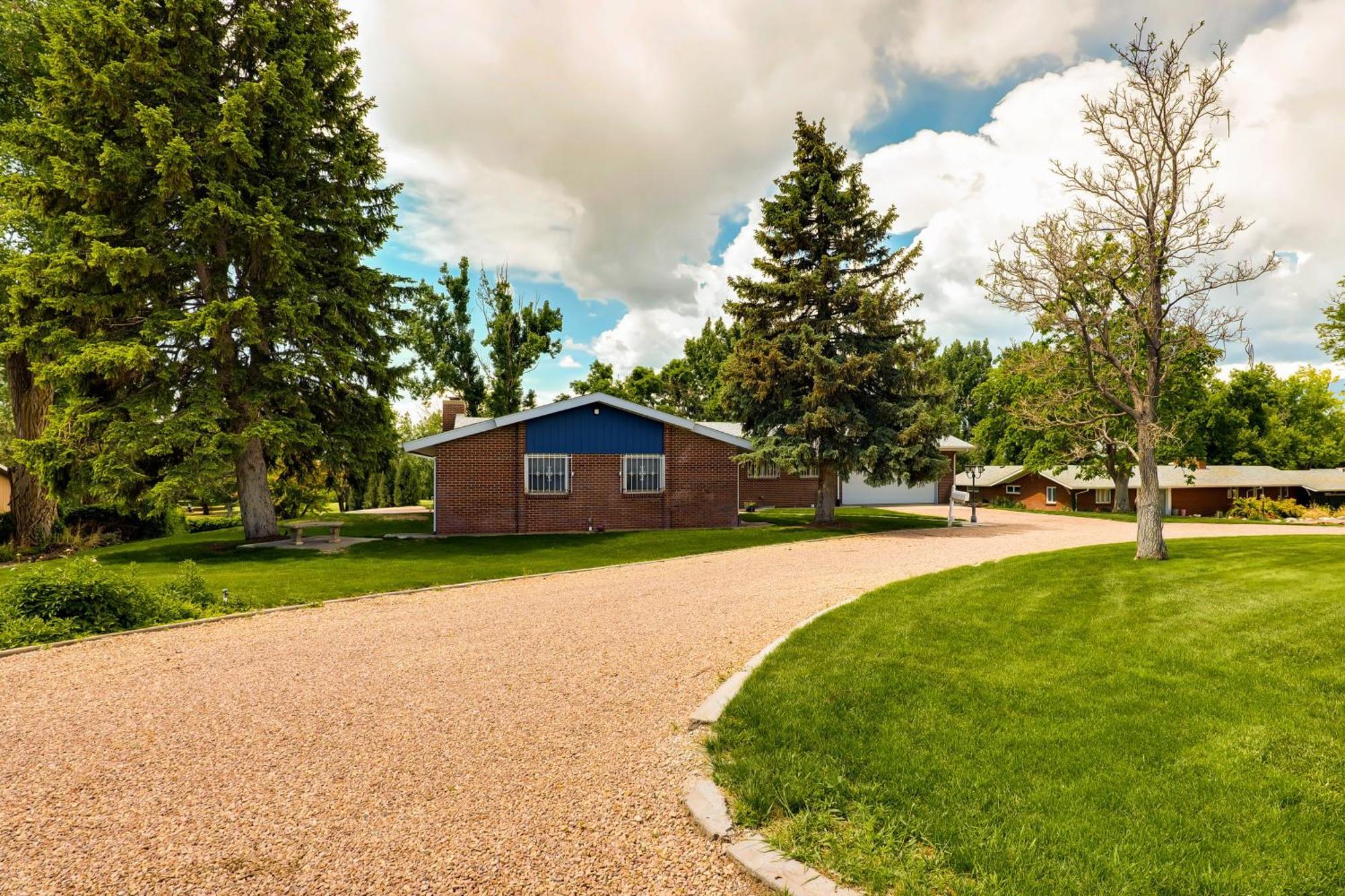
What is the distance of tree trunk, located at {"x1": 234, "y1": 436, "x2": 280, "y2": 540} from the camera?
53.3 ft

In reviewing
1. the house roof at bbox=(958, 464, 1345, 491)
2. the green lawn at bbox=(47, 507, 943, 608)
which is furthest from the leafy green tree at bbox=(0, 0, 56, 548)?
the house roof at bbox=(958, 464, 1345, 491)

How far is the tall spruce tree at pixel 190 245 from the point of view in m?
13.8

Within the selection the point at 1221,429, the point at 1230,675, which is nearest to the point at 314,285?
the point at 1230,675

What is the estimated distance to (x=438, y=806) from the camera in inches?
134

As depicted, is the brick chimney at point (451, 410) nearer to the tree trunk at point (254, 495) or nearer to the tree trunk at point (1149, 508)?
the tree trunk at point (254, 495)

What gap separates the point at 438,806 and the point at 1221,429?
56806 mm

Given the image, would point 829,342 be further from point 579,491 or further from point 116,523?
point 116,523

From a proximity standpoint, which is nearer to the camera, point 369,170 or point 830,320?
point 369,170

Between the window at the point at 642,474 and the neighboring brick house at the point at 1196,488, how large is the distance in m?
29.6

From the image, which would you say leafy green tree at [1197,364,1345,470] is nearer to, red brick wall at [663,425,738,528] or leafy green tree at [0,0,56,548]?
red brick wall at [663,425,738,528]

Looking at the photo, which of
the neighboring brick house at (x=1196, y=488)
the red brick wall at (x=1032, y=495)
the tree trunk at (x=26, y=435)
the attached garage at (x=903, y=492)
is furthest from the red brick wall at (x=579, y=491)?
the red brick wall at (x=1032, y=495)

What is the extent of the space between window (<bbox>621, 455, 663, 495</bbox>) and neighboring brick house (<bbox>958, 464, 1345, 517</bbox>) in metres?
29.6

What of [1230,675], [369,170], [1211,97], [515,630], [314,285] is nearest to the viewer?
[1230,675]

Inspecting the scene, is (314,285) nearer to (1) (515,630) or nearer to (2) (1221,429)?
(1) (515,630)
